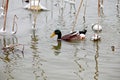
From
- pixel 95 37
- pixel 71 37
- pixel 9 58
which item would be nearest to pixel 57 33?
pixel 71 37

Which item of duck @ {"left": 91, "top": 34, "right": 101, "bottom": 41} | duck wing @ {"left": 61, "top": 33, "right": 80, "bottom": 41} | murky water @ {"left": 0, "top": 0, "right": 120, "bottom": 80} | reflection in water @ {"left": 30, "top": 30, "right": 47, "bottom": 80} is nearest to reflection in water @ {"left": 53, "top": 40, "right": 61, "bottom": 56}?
murky water @ {"left": 0, "top": 0, "right": 120, "bottom": 80}

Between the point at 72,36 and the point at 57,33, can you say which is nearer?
the point at 72,36

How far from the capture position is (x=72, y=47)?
10.9 meters

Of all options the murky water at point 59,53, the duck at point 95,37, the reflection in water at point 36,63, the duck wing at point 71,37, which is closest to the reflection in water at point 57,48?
the murky water at point 59,53

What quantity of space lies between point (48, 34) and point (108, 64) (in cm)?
341

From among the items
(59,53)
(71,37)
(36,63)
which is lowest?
(36,63)

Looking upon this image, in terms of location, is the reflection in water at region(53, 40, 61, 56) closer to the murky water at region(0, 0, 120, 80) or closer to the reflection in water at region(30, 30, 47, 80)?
the murky water at region(0, 0, 120, 80)

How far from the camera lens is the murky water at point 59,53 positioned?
8.53 m

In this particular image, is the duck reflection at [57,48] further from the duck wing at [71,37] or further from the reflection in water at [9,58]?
the reflection in water at [9,58]

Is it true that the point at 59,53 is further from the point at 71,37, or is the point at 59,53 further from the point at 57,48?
the point at 71,37

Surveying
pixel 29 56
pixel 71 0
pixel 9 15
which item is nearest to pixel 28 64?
pixel 29 56

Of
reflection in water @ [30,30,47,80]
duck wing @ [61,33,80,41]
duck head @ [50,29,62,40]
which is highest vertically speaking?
duck head @ [50,29,62,40]

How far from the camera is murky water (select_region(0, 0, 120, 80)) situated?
8531 mm

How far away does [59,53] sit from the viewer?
1030cm
